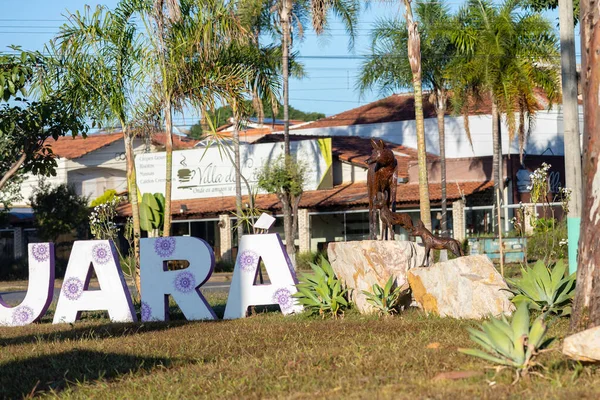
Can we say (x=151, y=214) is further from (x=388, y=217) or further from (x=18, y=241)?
(x=388, y=217)

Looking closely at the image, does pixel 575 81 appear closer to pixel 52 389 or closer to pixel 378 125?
pixel 52 389

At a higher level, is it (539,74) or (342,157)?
(539,74)

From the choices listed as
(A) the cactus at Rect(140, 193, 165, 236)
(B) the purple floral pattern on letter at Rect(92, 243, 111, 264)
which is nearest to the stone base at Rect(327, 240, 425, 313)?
(B) the purple floral pattern on letter at Rect(92, 243, 111, 264)

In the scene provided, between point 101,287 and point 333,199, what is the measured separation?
23556mm

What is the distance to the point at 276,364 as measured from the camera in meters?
8.50

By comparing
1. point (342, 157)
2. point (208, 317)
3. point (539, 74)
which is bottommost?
point (208, 317)

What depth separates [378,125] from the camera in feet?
152

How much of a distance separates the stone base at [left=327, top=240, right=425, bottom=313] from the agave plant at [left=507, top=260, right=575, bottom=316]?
2049mm

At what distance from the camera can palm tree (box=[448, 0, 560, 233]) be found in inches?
1240

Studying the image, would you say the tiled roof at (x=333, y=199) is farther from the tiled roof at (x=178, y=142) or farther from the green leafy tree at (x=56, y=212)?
the tiled roof at (x=178, y=142)

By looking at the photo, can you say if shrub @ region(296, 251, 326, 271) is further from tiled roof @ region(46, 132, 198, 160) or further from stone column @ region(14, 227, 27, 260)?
stone column @ region(14, 227, 27, 260)

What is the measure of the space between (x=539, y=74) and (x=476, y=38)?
8.35 ft

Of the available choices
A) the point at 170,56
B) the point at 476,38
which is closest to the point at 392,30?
the point at 476,38

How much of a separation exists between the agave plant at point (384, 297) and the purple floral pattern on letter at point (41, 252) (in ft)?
17.2
